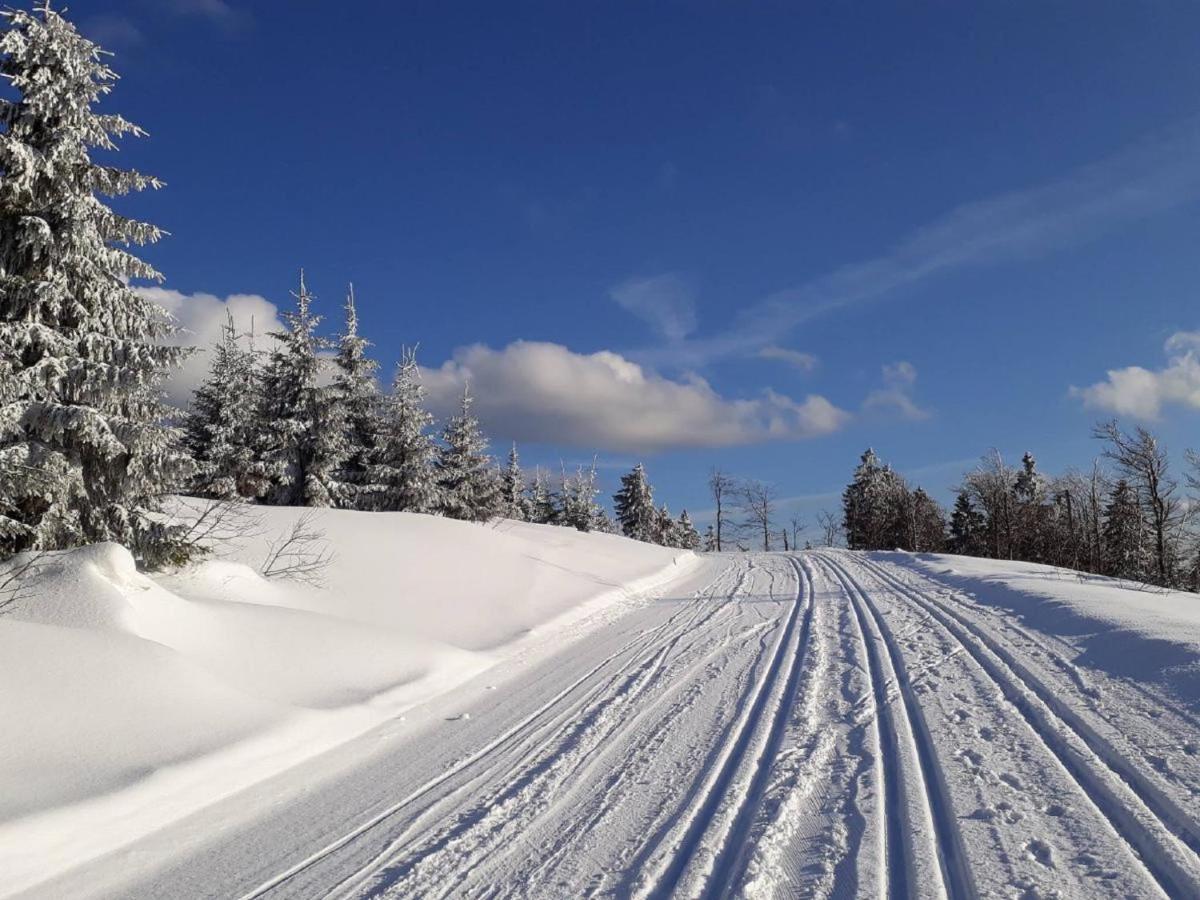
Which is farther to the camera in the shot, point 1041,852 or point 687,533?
point 687,533

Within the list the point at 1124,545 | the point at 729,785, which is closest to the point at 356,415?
the point at 729,785

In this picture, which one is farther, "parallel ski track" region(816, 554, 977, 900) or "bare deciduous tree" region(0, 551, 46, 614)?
"bare deciduous tree" region(0, 551, 46, 614)

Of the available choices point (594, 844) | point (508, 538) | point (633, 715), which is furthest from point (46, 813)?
point (508, 538)

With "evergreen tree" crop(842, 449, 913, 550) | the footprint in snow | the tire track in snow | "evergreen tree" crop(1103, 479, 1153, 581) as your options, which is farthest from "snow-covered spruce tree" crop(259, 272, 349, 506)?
"evergreen tree" crop(842, 449, 913, 550)

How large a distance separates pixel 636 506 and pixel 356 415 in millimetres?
36058

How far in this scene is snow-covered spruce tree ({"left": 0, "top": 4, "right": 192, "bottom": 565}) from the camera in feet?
29.3

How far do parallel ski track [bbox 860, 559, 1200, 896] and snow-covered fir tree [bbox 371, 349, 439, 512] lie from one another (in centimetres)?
2430

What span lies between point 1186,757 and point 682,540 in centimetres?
7294

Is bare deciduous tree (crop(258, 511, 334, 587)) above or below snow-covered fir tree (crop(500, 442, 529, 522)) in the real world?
below

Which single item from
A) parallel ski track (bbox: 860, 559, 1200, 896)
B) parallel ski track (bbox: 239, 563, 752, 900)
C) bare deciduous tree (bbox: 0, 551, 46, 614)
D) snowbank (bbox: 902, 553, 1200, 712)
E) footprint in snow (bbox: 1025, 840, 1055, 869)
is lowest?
parallel ski track (bbox: 239, 563, 752, 900)

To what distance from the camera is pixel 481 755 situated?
6066mm

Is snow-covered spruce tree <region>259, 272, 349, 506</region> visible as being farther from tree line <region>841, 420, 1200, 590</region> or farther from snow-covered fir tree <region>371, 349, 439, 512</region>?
tree line <region>841, 420, 1200, 590</region>

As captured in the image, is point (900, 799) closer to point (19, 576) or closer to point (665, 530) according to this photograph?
point (19, 576)

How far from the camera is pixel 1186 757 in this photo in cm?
506
